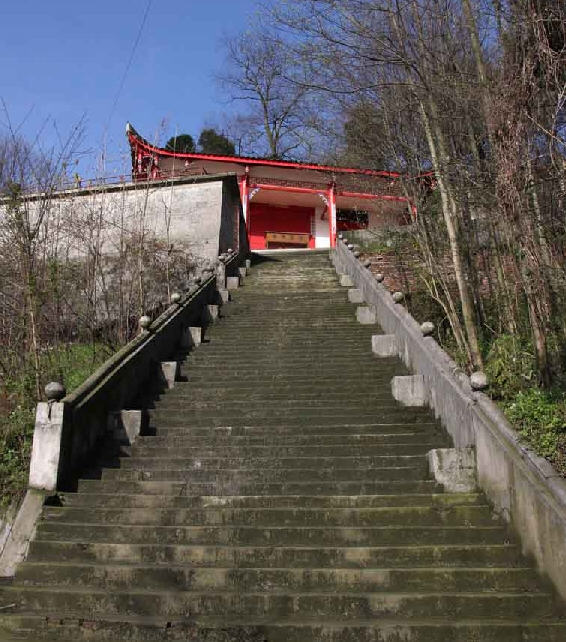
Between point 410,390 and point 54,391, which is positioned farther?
point 410,390

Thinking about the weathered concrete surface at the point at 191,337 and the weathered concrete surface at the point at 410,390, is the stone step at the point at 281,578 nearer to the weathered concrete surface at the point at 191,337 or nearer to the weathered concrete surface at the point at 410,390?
the weathered concrete surface at the point at 410,390

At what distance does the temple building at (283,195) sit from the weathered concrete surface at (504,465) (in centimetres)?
1424

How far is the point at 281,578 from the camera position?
462 cm

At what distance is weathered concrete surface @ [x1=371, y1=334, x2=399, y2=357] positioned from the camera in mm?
9344

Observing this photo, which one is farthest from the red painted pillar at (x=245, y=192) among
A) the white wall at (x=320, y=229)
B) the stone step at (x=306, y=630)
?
the stone step at (x=306, y=630)

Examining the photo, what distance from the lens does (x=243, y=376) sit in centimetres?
880

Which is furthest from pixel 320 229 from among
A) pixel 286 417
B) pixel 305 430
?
pixel 305 430

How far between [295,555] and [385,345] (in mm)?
5036

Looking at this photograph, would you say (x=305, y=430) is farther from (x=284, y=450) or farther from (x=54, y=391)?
(x=54, y=391)

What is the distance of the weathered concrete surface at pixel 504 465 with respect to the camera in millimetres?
4234

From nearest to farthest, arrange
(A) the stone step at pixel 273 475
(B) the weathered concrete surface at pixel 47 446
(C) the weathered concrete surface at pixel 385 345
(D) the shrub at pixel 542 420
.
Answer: (D) the shrub at pixel 542 420 < (B) the weathered concrete surface at pixel 47 446 < (A) the stone step at pixel 273 475 < (C) the weathered concrete surface at pixel 385 345

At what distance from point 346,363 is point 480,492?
12.6 ft

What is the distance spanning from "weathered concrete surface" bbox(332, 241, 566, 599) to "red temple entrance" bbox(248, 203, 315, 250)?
18.8 meters

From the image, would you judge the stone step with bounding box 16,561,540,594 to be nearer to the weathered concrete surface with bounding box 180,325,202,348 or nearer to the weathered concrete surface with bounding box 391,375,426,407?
the weathered concrete surface with bounding box 391,375,426,407
